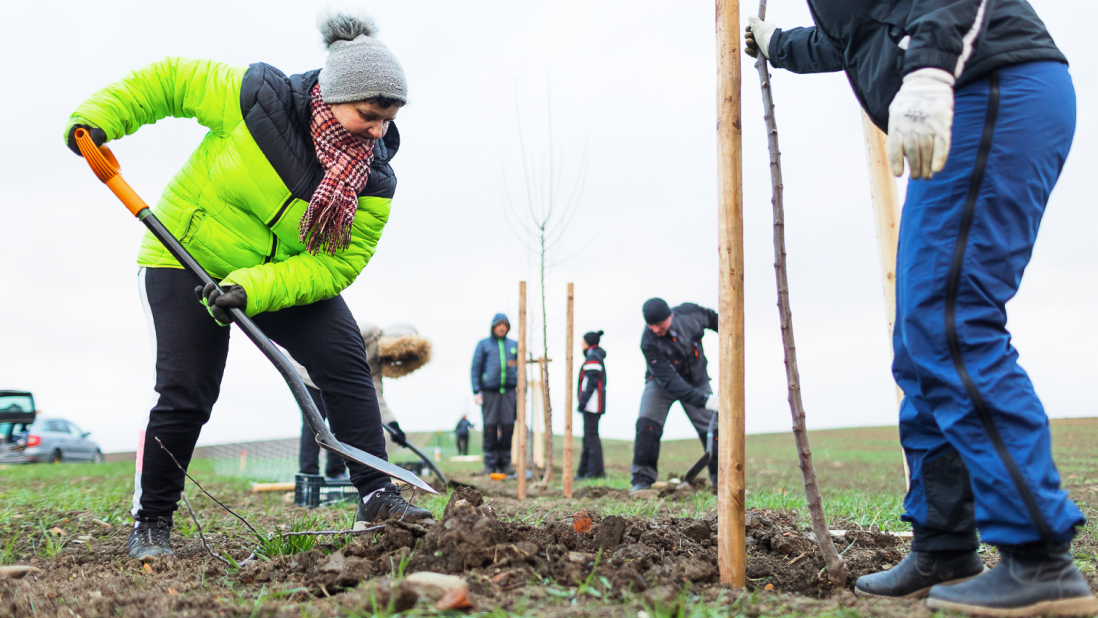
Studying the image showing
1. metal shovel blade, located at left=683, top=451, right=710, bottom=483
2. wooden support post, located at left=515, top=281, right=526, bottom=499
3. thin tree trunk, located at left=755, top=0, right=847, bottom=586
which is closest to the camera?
thin tree trunk, located at left=755, top=0, right=847, bottom=586

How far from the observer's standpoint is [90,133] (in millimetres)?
2434

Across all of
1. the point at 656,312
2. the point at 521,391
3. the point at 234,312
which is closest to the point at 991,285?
the point at 234,312

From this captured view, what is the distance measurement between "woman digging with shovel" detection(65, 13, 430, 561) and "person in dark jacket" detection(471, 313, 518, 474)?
6.45 m

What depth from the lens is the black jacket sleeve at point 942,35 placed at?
5.04 ft

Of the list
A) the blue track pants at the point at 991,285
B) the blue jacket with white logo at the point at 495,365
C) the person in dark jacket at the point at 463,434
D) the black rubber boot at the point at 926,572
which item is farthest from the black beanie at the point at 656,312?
the person in dark jacket at the point at 463,434

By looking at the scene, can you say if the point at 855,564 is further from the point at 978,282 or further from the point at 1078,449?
the point at 1078,449

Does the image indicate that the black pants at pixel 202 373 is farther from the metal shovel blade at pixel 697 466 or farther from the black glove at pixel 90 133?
the metal shovel blade at pixel 697 466

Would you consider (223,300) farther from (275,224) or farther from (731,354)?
(731,354)

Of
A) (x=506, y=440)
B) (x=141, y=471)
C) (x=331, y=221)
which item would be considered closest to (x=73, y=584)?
(x=141, y=471)

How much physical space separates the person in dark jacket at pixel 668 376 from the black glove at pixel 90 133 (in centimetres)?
457

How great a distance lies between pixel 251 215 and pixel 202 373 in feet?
2.02

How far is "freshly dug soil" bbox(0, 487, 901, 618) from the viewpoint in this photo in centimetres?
173

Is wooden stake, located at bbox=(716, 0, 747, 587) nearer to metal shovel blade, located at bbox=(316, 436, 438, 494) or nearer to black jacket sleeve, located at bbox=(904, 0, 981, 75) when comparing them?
black jacket sleeve, located at bbox=(904, 0, 981, 75)

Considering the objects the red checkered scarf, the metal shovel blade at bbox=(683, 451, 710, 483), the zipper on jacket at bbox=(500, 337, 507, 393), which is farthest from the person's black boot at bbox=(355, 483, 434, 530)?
the zipper on jacket at bbox=(500, 337, 507, 393)
